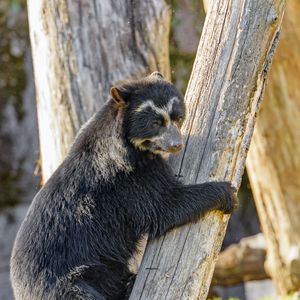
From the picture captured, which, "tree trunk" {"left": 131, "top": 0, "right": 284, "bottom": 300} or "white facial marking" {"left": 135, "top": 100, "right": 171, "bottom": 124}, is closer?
"tree trunk" {"left": 131, "top": 0, "right": 284, "bottom": 300}

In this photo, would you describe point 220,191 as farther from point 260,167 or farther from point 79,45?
point 260,167

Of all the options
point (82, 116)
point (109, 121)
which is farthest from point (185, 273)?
point (82, 116)

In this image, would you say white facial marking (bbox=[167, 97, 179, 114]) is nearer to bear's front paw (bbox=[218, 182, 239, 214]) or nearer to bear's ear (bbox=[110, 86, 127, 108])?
bear's ear (bbox=[110, 86, 127, 108])

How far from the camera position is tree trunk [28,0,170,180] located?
676 centimetres

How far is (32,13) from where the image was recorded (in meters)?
6.98

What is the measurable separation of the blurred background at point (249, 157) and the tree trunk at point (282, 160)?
10mm

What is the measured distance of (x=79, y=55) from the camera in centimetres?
678

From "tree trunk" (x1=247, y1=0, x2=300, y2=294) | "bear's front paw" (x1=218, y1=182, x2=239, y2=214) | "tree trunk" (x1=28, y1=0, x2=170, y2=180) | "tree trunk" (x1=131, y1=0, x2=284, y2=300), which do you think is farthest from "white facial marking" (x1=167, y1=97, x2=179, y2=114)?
"tree trunk" (x1=247, y1=0, x2=300, y2=294)

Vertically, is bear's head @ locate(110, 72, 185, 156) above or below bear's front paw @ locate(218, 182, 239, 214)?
above

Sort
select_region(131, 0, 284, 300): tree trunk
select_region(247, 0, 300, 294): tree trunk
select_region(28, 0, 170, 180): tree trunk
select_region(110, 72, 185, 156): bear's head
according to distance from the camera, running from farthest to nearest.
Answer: select_region(247, 0, 300, 294): tree trunk → select_region(28, 0, 170, 180): tree trunk → select_region(110, 72, 185, 156): bear's head → select_region(131, 0, 284, 300): tree trunk

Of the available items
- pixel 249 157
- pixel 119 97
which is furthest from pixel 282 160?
pixel 119 97

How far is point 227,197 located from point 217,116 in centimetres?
51

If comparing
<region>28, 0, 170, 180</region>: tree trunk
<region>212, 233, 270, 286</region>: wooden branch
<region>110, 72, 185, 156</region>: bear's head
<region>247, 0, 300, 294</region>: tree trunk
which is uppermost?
<region>110, 72, 185, 156</region>: bear's head

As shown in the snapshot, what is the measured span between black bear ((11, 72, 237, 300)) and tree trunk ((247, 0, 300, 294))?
10.7 ft
